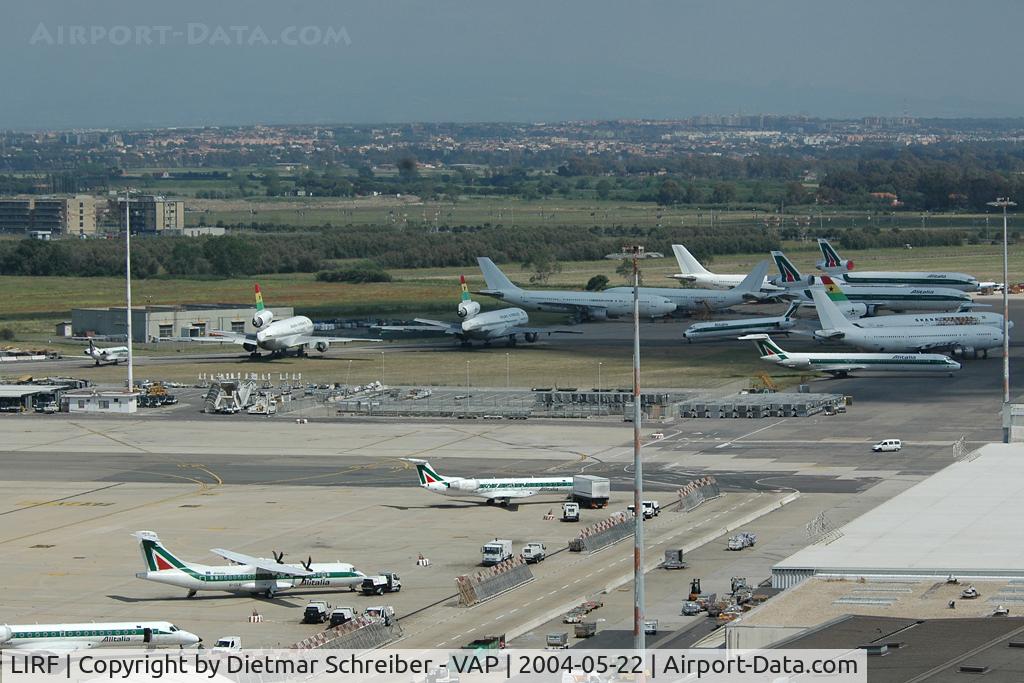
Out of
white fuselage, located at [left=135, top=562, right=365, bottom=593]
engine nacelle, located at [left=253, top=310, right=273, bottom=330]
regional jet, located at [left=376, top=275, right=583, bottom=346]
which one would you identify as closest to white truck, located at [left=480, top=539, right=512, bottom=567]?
white fuselage, located at [left=135, top=562, right=365, bottom=593]

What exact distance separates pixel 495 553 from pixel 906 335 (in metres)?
→ 96.9

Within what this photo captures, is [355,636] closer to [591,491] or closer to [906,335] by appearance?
[591,491]

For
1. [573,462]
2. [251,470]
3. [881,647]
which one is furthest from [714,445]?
[881,647]

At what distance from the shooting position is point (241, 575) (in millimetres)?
79812

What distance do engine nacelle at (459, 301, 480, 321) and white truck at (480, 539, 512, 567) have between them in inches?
3797

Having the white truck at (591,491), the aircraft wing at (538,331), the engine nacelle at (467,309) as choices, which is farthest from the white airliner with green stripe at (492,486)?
the aircraft wing at (538,331)

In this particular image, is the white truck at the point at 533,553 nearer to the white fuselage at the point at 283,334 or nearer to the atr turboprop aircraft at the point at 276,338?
the atr turboprop aircraft at the point at 276,338

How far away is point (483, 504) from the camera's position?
106812 millimetres

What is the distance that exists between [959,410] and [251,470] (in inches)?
2330

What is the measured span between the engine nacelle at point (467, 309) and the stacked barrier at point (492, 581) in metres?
99.7

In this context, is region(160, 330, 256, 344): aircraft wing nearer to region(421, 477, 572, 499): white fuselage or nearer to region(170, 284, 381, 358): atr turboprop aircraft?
region(170, 284, 381, 358): atr turboprop aircraft

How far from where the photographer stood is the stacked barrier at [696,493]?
103 metres

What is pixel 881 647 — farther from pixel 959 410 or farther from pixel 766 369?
pixel 766 369

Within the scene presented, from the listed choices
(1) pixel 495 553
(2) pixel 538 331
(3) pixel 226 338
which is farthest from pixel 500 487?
(2) pixel 538 331
